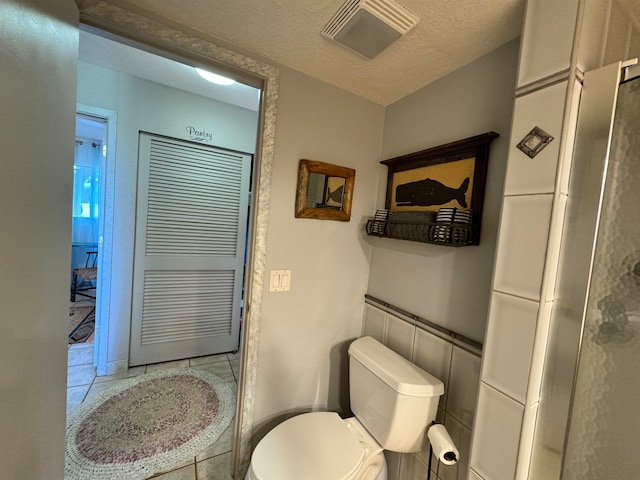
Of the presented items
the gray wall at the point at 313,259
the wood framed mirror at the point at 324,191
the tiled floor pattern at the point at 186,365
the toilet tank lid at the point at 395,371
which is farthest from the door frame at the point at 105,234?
the toilet tank lid at the point at 395,371

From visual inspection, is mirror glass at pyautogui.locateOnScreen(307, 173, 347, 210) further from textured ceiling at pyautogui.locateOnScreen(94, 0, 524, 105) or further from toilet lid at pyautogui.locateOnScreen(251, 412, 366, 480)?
toilet lid at pyautogui.locateOnScreen(251, 412, 366, 480)

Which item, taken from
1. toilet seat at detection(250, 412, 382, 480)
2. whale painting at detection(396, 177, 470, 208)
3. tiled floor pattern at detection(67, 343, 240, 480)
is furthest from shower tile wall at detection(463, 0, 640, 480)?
tiled floor pattern at detection(67, 343, 240, 480)

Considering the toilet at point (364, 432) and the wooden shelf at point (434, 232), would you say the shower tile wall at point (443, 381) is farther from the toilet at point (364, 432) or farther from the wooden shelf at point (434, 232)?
the wooden shelf at point (434, 232)

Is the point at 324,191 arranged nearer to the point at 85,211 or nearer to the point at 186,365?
the point at 186,365

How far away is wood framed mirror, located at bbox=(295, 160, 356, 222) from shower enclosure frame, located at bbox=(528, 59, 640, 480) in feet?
3.07

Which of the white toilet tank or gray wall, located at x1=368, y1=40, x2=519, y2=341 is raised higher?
gray wall, located at x1=368, y1=40, x2=519, y2=341

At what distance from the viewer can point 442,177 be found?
1.17 metres

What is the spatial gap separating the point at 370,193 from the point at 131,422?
2.09 meters

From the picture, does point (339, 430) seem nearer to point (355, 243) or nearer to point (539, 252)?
point (355, 243)

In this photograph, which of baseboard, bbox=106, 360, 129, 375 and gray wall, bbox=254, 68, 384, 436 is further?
baseboard, bbox=106, 360, 129, 375

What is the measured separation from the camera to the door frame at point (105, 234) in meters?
1.98

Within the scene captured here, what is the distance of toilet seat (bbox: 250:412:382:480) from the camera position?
969 mm

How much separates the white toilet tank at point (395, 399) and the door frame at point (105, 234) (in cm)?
207

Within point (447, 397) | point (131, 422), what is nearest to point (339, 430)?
point (447, 397)
